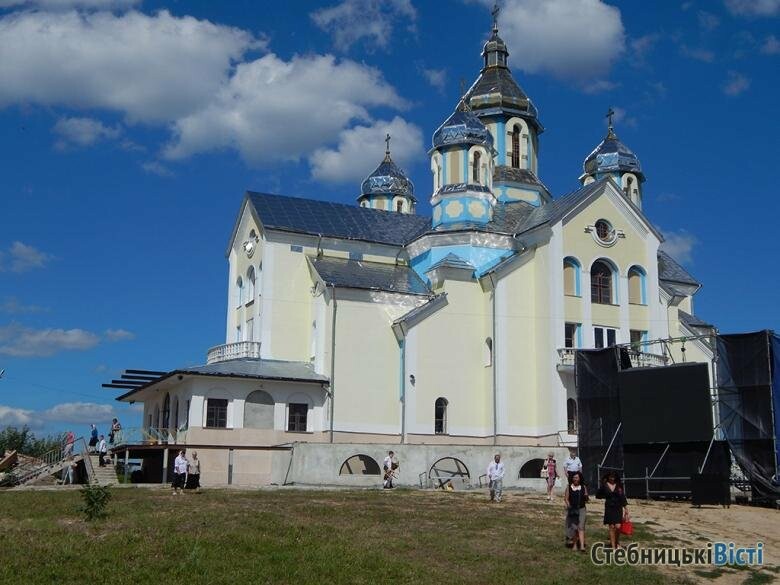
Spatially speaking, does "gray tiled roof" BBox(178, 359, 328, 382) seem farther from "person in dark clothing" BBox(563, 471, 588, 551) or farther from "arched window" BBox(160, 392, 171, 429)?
"person in dark clothing" BBox(563, 471, 588, 551)

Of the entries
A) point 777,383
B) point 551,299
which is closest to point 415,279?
point 551,299

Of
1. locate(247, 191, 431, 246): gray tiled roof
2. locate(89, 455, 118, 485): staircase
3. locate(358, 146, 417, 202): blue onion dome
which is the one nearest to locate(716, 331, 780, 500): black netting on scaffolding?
locate(247, 191, 431, 246): gray tiled roof

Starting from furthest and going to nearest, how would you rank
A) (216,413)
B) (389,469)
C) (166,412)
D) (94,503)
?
1. (166,412)
2. (216,413)
3. (389,469)
4. (94,503)

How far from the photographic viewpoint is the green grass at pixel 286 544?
15352mm

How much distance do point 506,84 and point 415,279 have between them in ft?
42.2

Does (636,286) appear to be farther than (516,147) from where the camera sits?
No

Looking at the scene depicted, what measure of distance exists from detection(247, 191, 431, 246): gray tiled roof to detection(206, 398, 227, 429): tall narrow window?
834cm

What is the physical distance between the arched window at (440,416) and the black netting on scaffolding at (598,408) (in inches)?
276

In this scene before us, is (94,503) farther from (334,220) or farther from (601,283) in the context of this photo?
(601,283)

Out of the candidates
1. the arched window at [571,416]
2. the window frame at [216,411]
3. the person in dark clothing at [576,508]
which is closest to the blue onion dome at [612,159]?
the arched window at [571,416]

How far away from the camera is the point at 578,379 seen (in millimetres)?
31719

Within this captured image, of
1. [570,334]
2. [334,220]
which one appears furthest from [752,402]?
[334,220]

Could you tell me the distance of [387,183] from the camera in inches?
2210

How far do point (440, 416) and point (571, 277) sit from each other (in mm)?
7894
